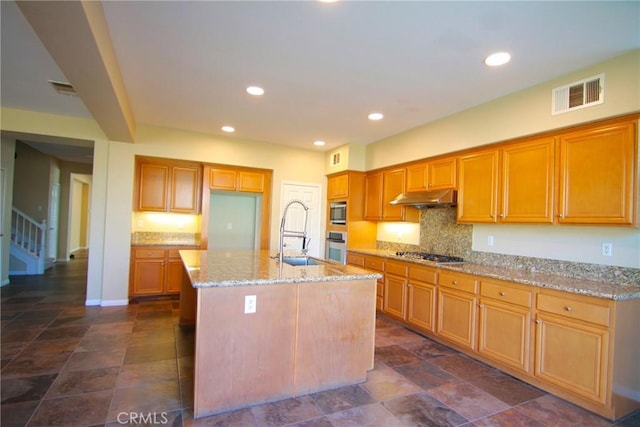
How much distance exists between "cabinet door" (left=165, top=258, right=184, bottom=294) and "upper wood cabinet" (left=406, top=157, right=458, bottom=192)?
3641 mm

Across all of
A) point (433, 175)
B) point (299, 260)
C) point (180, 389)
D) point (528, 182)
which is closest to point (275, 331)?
point (180, 389)

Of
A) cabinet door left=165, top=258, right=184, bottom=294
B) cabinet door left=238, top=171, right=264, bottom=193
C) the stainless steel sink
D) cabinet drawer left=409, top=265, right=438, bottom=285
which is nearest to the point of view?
the stainless steel sink

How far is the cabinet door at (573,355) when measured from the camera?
2158mm

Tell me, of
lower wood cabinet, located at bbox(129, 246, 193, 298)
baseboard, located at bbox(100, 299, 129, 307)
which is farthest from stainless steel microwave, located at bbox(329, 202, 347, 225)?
baseboard, located at bbox(100, 299, 129, 307)


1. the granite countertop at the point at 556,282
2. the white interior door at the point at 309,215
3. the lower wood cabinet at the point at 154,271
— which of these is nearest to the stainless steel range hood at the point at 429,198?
the granite countertop at the point at 556,282

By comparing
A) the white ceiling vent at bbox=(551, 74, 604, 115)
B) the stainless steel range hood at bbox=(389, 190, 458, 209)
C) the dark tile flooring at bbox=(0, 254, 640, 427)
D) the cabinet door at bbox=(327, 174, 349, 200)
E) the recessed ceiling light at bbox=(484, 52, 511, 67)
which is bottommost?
the dark tile flooring at bbox=(0, 254, 640, 427)

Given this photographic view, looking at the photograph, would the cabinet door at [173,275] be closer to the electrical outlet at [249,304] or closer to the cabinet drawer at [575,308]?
the electrical outlet at [249,304]

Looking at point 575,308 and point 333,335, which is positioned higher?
point 575,308

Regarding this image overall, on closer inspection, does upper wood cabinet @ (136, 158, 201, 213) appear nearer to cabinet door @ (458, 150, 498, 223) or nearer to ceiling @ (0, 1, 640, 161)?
ceiling @ (0, 1, 640, 161)

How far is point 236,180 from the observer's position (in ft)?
17.5

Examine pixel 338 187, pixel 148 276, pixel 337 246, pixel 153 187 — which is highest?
pixel 338 187

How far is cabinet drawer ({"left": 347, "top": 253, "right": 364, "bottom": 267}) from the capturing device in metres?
4.84

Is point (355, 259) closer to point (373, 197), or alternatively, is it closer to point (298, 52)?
point (373, 197)

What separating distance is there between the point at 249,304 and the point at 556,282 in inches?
91.9
